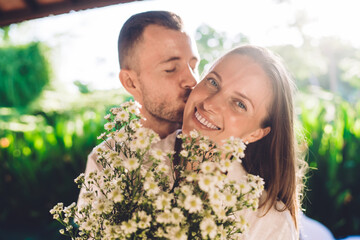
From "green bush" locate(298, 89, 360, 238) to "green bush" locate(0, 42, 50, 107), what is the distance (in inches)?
311

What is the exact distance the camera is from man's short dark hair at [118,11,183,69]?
1.80 meters

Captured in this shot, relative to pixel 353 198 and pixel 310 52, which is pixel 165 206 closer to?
pixel 353 198

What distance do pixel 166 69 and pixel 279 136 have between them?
732mm

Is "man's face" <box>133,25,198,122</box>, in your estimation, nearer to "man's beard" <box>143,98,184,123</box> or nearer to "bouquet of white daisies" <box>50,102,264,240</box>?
"man's beard" <box>143,98,184,123</box>

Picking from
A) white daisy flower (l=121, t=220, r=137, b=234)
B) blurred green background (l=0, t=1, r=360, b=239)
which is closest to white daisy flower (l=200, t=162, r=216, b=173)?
white daisy flower (l=121, t=220, r=137, b=234)

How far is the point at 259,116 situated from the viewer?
1526 mm

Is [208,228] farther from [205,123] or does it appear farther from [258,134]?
[258,134]

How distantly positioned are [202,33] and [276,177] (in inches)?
323

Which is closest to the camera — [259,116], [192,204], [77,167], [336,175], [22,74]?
[192,204]

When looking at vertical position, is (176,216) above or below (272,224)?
above

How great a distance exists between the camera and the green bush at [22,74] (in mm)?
8820

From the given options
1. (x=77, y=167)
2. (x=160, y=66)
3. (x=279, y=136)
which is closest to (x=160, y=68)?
(x=160, y=66)

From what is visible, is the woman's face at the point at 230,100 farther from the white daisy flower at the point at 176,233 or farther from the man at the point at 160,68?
the white daisy flower at the point at 176,233

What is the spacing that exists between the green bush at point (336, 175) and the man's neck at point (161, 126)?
6.39 feet
